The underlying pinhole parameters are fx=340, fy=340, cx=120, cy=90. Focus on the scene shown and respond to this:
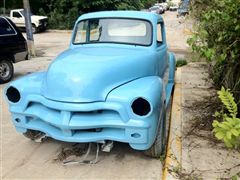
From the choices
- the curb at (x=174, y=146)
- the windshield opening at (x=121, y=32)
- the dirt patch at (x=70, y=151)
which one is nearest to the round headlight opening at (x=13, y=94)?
the dirt patch at (x=70, y=151)

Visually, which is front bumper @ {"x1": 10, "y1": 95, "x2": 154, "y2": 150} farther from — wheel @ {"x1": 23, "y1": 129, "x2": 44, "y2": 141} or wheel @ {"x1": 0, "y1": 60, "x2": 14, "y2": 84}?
wheel @ {"x1": 0, "y1": 60, "x2": 14, "y2": 84}

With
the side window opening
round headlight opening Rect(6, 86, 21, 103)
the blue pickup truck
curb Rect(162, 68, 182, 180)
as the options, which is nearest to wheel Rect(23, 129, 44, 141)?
the blue pickup truck

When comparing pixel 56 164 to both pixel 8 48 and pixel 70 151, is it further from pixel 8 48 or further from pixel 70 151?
pixel 8 48

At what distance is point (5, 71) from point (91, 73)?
19.4ft

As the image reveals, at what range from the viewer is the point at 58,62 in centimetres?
471

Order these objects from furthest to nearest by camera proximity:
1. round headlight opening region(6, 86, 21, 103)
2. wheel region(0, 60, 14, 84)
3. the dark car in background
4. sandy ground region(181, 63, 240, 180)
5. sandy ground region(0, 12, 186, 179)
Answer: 1. wheel region(0, 60, 14, 84)
2. the dark car in background
3. round headlight opening region(6, 86, 21, 103)
4. sandy ground region(0, 12, 186, 179)
5. sandy ground region(181, 63, 240, 180)

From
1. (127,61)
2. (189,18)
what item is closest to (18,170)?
(127,61)

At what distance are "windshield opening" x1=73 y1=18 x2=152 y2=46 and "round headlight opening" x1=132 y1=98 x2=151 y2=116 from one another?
1.64m

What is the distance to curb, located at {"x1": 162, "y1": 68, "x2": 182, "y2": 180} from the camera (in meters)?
4.27

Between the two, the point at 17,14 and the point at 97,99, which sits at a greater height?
the point at 97,99

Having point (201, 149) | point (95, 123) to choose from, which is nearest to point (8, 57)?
point (95, 123)

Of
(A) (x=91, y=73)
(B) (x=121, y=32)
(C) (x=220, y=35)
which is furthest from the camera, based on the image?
(B) (x=121, y=32)

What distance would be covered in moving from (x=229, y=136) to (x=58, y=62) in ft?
9.24

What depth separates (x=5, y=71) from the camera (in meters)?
9.56
